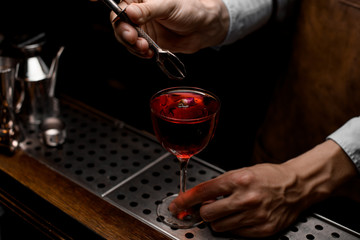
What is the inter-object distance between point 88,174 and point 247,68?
1.03m

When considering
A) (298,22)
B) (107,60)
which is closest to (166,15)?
(298,22)

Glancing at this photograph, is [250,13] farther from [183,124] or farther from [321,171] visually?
[183,124]

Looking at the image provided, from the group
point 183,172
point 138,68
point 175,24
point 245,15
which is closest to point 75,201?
point 183,172

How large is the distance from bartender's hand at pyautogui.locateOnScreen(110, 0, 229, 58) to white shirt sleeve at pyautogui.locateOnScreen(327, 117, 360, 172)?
0.61m

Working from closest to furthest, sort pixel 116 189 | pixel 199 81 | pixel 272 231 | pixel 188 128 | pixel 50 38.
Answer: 1. pixel 188 128
2. pixel 272 231
3. pixel 116 189
4. pixel 199 81
5. pixel 50 38

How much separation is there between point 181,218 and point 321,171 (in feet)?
1.41

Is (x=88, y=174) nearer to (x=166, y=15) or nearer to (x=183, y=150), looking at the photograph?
(x=183, y=150)

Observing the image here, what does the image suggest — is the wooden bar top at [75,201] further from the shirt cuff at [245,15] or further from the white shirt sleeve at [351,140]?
the shirt cuff at [245,15]

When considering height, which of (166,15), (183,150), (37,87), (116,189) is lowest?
(116,189)

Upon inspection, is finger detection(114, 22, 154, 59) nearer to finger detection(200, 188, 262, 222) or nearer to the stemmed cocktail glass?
the stemmed cocktail glass

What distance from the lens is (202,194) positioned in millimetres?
1129

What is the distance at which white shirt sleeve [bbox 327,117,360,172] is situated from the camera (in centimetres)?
123

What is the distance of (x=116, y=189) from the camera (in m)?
1.29

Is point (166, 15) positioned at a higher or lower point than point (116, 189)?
higher
